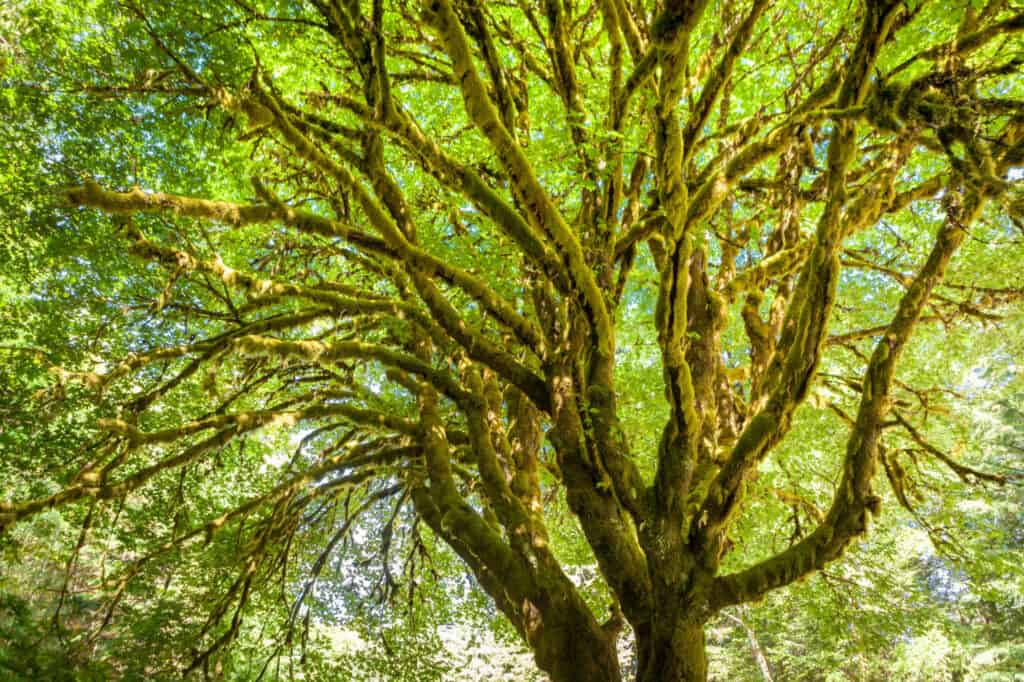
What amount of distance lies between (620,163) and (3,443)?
8118 millimetres

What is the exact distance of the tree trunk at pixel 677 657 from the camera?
3.13 metres

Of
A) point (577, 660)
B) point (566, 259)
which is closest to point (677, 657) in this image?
point (577, 660)

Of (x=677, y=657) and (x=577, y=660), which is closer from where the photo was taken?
(x=677, y=657)

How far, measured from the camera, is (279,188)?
22.4ft

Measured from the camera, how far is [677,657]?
314 centimetres

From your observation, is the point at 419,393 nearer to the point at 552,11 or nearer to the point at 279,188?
the point at 552,11

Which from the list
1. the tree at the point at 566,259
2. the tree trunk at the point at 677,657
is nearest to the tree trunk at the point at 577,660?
the tree at the point at 566,259

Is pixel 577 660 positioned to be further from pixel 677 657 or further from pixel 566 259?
pixel 566 259

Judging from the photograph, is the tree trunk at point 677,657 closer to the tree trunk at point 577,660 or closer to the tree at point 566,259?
the tree at point 566,259

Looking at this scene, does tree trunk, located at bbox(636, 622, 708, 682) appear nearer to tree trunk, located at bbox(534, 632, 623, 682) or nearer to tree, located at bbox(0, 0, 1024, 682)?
tree, located at bbox(0, 0, 1024, 682)

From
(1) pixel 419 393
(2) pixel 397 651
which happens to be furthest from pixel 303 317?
(2) pixel 397 651

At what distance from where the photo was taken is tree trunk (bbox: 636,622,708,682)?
313 cm

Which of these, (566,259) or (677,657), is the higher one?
(566,259)

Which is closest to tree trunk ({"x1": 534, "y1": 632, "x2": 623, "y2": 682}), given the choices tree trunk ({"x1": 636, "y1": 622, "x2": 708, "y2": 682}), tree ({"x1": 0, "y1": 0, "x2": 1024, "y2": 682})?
tree ({"x1": 0, "y1": 0, "x2": 1024, "y2": 682})
